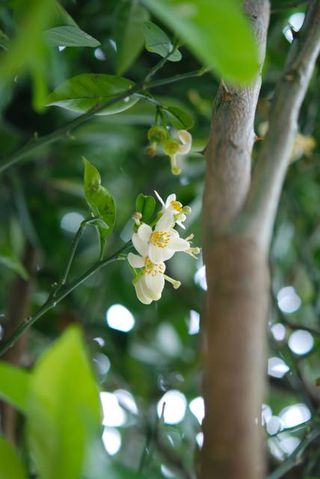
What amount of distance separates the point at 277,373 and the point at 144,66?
0.46 m

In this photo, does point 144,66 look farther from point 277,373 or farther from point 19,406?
point 19,406

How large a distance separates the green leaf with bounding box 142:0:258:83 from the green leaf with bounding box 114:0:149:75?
47cm

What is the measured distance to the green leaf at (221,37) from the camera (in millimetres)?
319

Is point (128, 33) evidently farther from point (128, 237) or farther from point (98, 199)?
point (128, 237)

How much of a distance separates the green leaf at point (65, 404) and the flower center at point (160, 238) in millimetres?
320

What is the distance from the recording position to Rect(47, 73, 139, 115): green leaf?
2.20 ft

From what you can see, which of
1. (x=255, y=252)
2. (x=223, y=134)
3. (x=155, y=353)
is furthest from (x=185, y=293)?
(x=255, y=252)

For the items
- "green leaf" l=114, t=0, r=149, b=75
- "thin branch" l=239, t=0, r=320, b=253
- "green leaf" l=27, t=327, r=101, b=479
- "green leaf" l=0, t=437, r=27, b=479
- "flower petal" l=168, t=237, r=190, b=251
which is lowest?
"flower petal" l=168, t=237, r=190, b=251

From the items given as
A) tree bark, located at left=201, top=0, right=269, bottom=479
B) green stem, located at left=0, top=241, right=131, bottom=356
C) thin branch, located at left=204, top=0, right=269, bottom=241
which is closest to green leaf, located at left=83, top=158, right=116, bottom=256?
green stem, located at left=0, top=241, right=131, bottom=356

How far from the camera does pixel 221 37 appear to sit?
32 cm

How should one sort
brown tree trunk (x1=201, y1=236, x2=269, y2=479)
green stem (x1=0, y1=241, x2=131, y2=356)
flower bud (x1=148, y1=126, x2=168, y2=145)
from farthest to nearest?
flower bud (x1=148, y1=126, x2=168, y2=145), green stem (x1=0, y1=241, x2=131, y2=356), brown tree trunk (x1=201, y1=236, x2=269, y2=479)

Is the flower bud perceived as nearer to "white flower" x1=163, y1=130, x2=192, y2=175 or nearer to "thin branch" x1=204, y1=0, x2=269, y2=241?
"white flower" x1=163, y1=130, x2=192, y2=175

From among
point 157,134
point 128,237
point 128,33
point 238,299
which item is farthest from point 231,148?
point 128,237

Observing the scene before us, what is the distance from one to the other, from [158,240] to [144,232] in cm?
1
